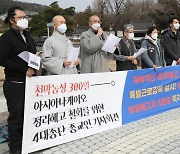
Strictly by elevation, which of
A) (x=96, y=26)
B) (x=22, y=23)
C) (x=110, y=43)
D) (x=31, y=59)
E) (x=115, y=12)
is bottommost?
(x=31, y=59)

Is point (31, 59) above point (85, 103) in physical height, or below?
above

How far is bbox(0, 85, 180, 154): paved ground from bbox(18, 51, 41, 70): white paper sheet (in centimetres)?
116

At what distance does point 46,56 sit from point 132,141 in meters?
1.73

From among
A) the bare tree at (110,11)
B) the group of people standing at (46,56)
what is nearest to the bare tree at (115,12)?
the bare tree at (110,11)

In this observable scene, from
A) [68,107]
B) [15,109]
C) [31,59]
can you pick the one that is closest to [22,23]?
[31,59]

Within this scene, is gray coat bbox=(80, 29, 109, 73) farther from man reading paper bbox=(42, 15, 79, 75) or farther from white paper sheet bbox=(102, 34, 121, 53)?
man reading paper bbox=(42, 15, 79, 75)

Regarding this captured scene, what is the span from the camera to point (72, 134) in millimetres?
4098

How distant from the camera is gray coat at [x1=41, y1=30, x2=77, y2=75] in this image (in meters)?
4.09

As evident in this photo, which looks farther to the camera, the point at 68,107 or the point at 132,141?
the point at 132,141

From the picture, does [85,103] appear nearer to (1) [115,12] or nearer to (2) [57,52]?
(2) [57,52]

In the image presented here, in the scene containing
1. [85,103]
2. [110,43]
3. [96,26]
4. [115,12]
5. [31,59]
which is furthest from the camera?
[115,12]

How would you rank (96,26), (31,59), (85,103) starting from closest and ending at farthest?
(31,59)
(85,103)
(96,26)

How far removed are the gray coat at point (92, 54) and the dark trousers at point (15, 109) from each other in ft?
4.67

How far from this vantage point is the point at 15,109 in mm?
3744
